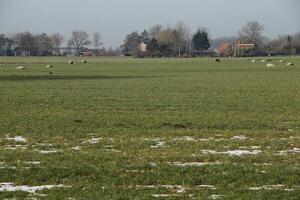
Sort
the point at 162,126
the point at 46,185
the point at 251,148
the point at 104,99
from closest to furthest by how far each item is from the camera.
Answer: the point at 46,185 < the point at 251,148 < the point at 162,126 < the point at 104,99

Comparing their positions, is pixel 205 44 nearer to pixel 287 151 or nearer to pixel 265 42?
pixel 265 42

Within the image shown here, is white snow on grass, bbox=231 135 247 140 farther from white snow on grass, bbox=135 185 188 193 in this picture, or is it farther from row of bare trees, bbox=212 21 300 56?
row of bare trees, bbox=212 21 300 56

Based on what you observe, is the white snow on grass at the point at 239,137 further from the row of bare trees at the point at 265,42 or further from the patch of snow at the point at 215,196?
the row of bare trees at the point at 265,42

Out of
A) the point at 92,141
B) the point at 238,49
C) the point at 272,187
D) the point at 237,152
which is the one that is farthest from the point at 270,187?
the point at 238,49

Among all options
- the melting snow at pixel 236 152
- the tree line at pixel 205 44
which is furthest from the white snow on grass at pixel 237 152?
the tree line at pixel 205 44

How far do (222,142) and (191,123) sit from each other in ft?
14.4

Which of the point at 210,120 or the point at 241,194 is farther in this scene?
the point at 210,120

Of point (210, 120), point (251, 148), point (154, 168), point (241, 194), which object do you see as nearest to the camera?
point (241, 194)

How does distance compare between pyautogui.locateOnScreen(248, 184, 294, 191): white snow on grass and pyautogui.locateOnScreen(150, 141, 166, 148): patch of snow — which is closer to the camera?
pyautogui.locateOnScreen(248, 184, 294, 191): white snow on grass

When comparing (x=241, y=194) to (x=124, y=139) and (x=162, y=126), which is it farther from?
(x=162, y=126)

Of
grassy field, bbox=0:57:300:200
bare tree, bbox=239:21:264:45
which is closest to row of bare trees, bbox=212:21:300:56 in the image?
bare tree, bbox=239:21:264:45

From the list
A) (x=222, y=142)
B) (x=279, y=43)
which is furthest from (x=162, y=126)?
(x=279, y=43)

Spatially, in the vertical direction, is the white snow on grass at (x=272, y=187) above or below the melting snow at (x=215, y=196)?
below

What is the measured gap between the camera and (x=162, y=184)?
9.68 m
